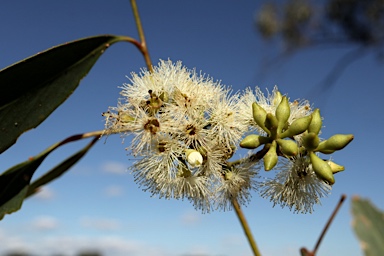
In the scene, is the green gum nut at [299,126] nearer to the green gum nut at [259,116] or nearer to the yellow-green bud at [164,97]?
the green gum nut at [259,116]

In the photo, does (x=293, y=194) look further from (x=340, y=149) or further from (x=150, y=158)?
(x=150, y=158)

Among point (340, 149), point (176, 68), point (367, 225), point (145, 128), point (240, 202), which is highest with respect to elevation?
point (176, 68)

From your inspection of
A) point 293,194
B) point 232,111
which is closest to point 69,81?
point 232,111

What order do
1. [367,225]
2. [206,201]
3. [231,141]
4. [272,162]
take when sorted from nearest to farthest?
[367,225]
[272,162]
[231,141]
[206,201]

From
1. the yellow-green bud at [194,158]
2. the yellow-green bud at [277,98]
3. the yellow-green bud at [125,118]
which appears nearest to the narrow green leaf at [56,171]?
the yellow-green bud at [125,118]

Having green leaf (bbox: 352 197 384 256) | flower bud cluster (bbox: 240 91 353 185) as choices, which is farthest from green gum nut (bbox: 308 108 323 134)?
green leaf (bbox: 352 197 384 256)

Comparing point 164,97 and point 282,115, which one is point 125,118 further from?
point 282,115
